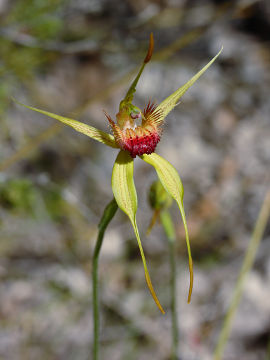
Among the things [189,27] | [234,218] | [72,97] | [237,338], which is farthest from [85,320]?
[189,27]

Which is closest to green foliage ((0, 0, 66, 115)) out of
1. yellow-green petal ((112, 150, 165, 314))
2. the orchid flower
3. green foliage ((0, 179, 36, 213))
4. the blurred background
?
the blurred background

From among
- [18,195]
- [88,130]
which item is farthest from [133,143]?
[18,195]

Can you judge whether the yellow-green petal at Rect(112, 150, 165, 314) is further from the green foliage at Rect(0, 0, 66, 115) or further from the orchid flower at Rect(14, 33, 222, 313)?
the green foliage at Rect(0, 0, 66, 115)

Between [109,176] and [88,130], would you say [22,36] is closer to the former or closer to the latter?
[109,176]

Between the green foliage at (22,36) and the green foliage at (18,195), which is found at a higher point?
the green foliage at (22,36)

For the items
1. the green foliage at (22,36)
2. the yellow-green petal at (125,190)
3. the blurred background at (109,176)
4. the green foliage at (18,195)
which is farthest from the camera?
the green foliage at (22,36)

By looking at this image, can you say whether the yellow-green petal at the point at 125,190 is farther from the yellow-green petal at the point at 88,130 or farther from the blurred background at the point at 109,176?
the blurred background at the point at 109,176

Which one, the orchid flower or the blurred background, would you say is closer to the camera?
the orchid flower

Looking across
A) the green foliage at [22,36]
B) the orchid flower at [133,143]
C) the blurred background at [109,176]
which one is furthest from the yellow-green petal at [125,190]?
the green foliage at [22,36]

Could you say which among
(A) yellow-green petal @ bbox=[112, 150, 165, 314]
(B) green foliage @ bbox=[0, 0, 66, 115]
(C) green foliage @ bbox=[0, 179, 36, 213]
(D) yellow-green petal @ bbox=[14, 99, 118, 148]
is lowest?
(A) yellow-green petal @ bbox=[112, 150, 165, 314]
